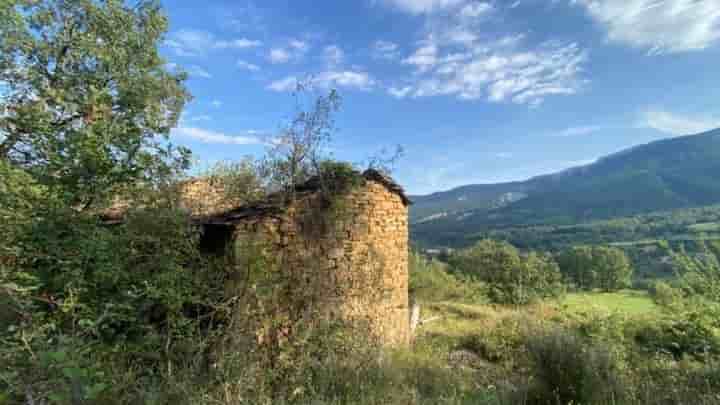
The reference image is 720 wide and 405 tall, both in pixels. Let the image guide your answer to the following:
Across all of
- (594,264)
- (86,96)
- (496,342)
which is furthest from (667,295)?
(594,264)

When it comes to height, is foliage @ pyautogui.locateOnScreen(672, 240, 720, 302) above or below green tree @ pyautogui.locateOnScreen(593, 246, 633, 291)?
above

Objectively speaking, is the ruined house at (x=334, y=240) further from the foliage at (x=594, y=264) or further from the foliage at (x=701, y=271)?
the foliage at (x=594, y=264)

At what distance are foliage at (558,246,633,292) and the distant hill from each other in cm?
3341

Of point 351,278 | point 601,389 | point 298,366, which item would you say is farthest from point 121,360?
point 601,389

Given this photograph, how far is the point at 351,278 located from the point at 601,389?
3.96 m

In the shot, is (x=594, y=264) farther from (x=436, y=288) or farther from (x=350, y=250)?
(x=350, y=250)

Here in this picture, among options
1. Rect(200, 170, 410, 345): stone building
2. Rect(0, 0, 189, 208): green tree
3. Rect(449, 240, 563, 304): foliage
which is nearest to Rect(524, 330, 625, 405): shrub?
Rect(200, 170, 410, 345): stone building

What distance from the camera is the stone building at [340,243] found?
5.13 m

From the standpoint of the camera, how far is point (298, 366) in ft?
13.6

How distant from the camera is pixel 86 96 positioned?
6090 mm

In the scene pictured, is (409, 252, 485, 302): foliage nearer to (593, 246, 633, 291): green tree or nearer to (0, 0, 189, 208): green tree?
(0, 0, 189, 208): green tree

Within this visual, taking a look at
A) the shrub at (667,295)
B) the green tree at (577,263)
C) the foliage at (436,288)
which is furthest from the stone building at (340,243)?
the green tree at (577,263)

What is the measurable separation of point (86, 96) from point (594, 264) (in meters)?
46.5

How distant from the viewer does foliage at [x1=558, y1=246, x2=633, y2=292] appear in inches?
1302
